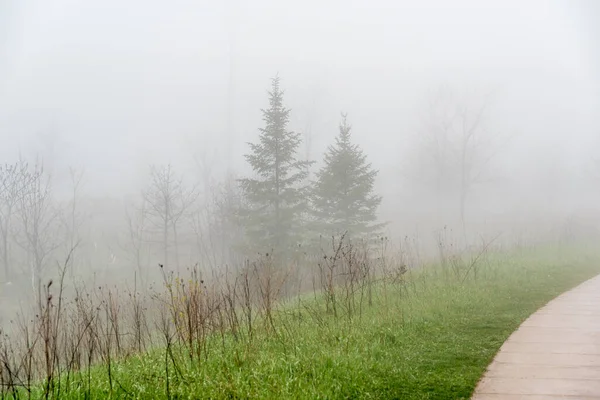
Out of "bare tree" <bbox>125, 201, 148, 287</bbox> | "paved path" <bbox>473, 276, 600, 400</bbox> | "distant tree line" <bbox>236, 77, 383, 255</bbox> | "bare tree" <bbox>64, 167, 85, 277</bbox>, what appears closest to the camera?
"paved path" <bbox>473, 276, 600, 400</bbox>

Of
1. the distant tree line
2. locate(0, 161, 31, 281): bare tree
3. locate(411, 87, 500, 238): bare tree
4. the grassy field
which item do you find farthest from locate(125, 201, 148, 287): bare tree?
locate(411, 87, 500, 238): bare tree

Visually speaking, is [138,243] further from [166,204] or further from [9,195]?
[9,195]

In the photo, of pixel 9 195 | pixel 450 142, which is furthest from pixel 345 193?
pixel 450 142

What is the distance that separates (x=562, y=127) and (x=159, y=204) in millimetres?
85763

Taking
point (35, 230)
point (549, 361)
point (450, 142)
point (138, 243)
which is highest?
point (450, 142)

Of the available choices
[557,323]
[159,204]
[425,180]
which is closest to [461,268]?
[557,323]

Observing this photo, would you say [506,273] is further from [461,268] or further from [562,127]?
[562,127]

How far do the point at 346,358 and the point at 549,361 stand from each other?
95.4 inches

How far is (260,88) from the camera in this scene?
13475 centimetres

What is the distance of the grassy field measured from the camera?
4938mm

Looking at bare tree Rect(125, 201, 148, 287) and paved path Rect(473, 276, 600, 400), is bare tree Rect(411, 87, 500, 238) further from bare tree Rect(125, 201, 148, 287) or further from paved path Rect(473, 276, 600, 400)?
paved path Rect(473, 276, 600, 400)

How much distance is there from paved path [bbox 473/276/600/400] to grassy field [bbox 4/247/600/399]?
0.24 m

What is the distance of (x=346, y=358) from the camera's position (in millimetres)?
5926

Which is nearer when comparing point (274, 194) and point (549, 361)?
point (549, 361)
